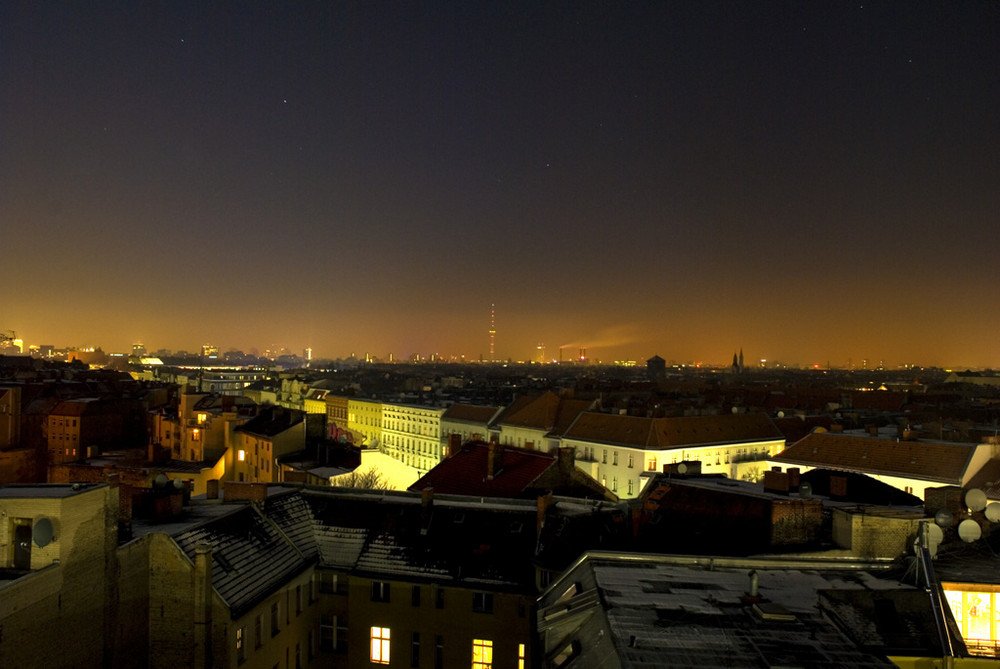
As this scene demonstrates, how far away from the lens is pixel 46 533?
1838 cm

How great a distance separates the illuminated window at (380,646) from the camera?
2739 centimetres

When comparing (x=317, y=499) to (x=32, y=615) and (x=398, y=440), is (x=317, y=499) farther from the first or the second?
(x=398, y=440)

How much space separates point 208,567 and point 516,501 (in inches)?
526

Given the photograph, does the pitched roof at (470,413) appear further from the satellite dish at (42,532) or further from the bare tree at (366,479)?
the satellite dish at (42,532)

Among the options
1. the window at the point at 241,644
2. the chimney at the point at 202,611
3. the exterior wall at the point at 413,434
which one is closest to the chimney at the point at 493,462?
the window at the point at 241,644

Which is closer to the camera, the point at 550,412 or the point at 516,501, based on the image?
the point at 516,501

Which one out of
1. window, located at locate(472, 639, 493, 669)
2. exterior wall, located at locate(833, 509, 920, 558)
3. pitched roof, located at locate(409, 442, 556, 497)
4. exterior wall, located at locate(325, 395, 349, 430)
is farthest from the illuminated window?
exterior wall, located at locate(325, 395, 349, 430)

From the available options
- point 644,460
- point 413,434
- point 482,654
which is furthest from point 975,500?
point 413,434

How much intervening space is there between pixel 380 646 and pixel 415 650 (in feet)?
4.41

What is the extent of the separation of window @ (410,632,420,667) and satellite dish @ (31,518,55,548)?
43.8 feet

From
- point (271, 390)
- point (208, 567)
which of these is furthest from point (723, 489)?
point (271, 390)

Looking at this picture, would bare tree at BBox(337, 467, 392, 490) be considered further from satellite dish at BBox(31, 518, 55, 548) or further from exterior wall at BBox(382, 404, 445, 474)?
exterior wall at BBox(382, 404, 445, 474)

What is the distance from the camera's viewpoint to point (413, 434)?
122250 mm

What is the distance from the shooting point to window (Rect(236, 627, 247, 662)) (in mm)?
22203
